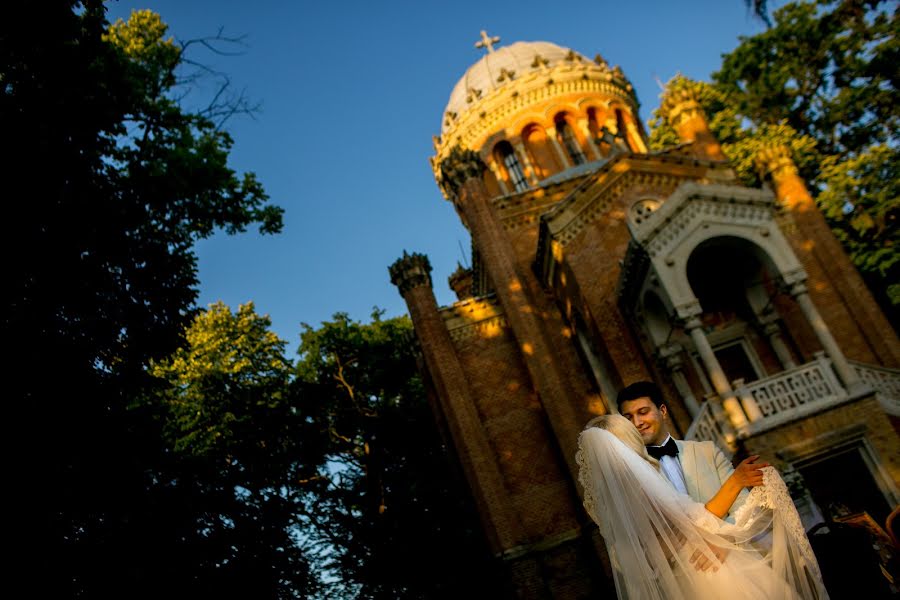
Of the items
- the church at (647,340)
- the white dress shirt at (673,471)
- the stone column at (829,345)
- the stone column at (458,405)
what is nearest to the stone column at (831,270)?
the church at (647,340)

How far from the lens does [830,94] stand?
22.3 metres

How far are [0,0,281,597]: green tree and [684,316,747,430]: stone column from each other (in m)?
9.33

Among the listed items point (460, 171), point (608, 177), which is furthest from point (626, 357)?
point (460, 171)

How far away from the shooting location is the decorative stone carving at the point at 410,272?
16219 mm

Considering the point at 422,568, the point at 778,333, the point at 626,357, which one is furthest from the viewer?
the point at 422,568

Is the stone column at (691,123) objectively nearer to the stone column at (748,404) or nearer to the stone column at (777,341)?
the stone column at (777,341)

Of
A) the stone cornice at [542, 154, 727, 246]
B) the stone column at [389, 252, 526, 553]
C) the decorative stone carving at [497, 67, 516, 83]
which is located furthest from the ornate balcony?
the decorative stone carving at [497, 67, 516, 83]

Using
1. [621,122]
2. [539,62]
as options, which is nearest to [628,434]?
[621,122]

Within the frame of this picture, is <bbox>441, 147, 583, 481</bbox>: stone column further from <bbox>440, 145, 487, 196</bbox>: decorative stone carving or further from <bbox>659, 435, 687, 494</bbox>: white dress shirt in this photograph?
<bbox>659, 435, 687, 494</bbox>: white dress shirt

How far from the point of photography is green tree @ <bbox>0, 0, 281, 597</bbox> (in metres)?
7.29

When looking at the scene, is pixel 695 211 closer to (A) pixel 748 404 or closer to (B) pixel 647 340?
(B) pixel 647 340

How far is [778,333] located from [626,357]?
405cm

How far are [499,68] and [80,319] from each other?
22039 millimetres

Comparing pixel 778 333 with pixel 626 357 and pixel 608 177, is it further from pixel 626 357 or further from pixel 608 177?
pixel 608 177
